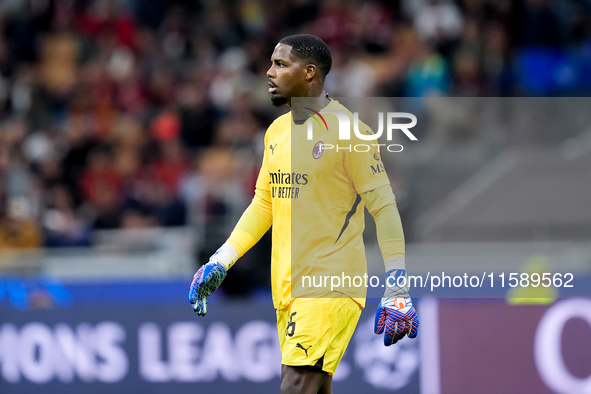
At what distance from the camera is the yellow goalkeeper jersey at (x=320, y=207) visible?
4.98 m

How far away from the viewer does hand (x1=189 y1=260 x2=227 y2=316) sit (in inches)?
200

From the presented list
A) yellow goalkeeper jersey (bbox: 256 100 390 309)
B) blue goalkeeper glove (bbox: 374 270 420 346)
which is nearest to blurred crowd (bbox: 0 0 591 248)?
yellow goalkeeper jersey (bbox: 256 100 390 309)

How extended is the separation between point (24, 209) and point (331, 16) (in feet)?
15.4

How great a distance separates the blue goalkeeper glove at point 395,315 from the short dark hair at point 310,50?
3.76ft

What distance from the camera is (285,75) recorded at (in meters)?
5.00

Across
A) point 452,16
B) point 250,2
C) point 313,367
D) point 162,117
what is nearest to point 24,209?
point 162,117

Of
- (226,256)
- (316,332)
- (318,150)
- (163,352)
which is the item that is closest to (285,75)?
(318,150)

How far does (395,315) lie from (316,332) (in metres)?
0.44

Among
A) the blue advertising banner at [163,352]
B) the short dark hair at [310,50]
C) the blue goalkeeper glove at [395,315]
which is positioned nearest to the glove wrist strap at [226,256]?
the blue goalkeeper glove at [395,315]

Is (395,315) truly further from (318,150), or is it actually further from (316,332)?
(318,150)

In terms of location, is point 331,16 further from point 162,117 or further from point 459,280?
point 459,280

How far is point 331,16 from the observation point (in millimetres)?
12805

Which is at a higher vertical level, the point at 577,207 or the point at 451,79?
the point at 451,79

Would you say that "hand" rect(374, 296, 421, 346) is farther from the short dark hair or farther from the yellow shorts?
the short dark hair
